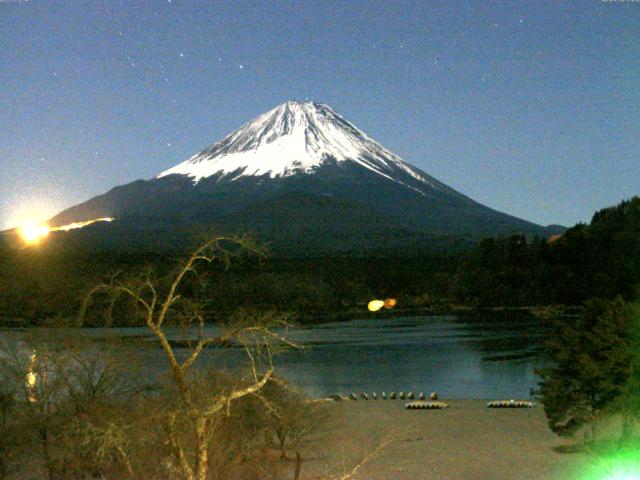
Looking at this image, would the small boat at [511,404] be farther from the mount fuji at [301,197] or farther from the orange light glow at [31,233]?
the mount fuji at [301,197]

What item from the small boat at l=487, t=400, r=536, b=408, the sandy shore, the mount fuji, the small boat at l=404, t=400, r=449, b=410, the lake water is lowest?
the lake water

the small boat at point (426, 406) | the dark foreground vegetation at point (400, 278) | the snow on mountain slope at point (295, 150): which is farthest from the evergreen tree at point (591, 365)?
the snow on mountain slope at point (295, 150)

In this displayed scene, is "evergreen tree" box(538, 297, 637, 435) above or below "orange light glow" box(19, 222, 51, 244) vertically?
below

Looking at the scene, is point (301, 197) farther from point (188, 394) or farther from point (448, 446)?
point (188, 394)

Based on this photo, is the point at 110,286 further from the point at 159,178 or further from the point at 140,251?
the point at 159,178

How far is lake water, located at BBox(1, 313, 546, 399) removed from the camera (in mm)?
29578

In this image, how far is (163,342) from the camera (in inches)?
230

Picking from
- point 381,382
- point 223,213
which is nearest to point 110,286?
point 381,382

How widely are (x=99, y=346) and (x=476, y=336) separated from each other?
37094mm

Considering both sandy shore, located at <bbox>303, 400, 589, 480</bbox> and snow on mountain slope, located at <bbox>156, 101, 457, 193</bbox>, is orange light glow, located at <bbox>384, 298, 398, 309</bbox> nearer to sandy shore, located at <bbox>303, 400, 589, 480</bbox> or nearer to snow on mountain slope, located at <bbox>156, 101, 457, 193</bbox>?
sandy shore, located at <bbox>303, 400, 589, 480</bbox>

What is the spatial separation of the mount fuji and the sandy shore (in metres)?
68.5

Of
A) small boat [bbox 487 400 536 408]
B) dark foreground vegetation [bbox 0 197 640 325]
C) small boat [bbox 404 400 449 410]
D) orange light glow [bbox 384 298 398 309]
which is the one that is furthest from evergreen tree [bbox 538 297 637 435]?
orange light glow [bbox 384 298 398 309]

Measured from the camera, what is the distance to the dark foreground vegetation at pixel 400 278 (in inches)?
2229

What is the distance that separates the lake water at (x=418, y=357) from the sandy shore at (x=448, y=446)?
3885 mm
